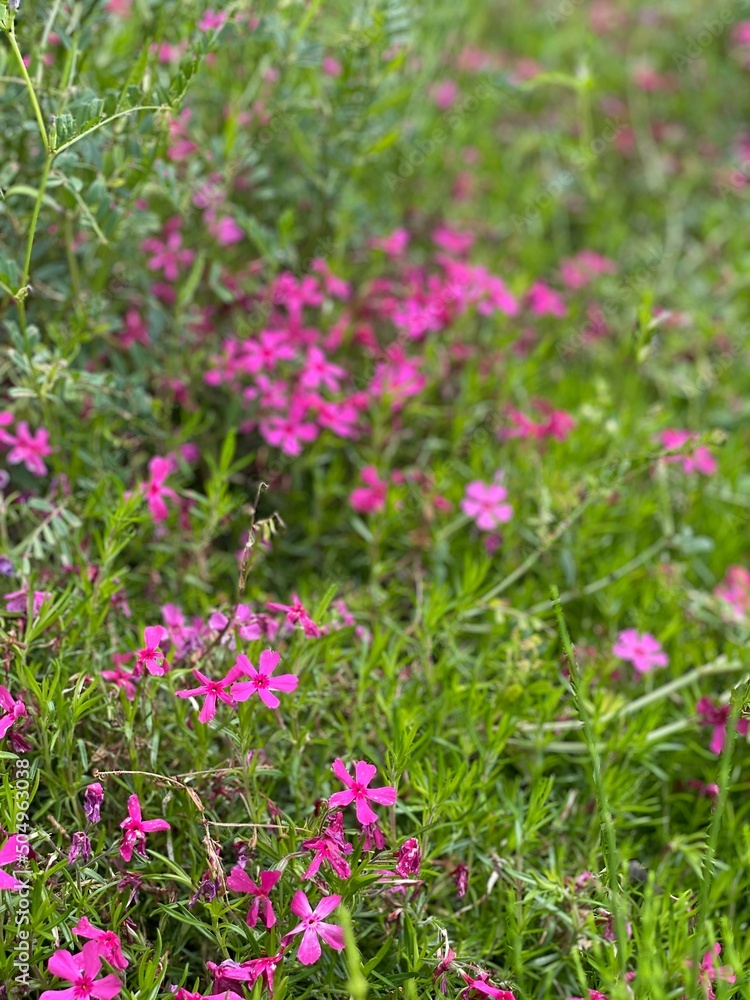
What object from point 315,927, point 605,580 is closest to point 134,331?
point 605,580

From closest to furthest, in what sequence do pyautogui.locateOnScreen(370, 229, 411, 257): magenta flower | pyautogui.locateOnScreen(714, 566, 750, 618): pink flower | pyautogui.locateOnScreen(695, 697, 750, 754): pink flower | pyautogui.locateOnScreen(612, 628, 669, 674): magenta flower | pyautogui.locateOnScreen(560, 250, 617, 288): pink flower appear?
pyautogui.locateOnScreen(695, 697, 750, 754): pink flower, pyautogui.locateOnScreen(612, 628, 669, 674): magenta flower, pyautogui.locateOnScreen(714, 566, 750, 618): pink flower, pyautogui.locateOnScreen(370, 229, 411, 257): magenta flower, pyautogui.locateOnScreen(560, 250, 617, 288): pink flower

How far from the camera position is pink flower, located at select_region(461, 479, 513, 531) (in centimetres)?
235

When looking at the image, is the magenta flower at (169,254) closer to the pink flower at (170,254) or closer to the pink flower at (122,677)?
the pink flower at (170,254)

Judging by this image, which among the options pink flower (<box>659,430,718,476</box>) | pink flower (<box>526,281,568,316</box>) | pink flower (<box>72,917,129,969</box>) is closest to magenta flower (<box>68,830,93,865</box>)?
pink flower (<box>72,917,129,969</box>)

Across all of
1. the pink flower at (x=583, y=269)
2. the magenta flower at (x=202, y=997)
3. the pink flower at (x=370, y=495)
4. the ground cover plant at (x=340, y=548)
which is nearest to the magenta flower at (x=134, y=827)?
the ground cover plant at (x=340, y=548)

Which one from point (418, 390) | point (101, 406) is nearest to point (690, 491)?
point (418, 390)

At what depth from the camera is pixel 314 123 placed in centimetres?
271

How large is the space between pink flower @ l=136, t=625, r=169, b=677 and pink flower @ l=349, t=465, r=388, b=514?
81cm

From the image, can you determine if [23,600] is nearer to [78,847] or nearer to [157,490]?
[157,490]

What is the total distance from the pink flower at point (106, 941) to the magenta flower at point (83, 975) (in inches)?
0.8

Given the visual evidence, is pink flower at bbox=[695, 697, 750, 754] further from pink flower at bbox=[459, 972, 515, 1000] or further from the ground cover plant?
pink flower at bbox=[459, 972, 515, 1000]

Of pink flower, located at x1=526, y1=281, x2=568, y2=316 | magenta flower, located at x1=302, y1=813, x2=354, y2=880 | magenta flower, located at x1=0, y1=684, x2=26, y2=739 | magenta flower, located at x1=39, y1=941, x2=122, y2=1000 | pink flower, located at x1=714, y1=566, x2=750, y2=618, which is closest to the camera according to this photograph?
magenta flower, located at x1=39, y1=941, x2=122, y2=1000

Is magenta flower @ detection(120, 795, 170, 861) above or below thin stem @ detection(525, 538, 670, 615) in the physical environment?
above

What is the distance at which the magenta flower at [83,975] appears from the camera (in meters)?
1.35
